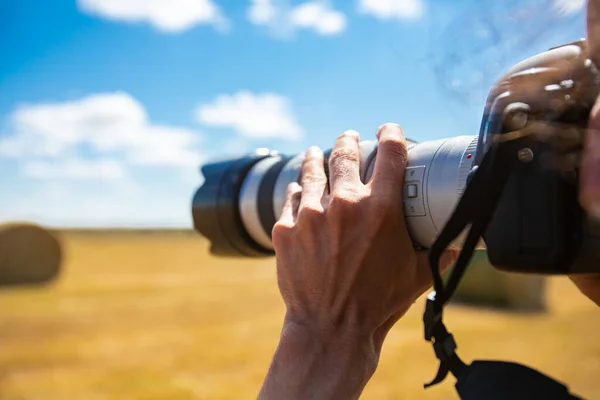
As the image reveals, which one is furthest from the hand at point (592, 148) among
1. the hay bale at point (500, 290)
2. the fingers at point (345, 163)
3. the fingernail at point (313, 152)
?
the hay bale at point (500, 290)

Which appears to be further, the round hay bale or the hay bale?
the round hay bale

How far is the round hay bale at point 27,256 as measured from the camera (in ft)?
23.3

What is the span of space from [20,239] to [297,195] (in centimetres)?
698

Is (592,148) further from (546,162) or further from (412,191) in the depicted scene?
(412,191)

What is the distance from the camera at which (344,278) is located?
32.9 inches

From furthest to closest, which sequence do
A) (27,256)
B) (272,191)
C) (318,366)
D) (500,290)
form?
1. (27,256)
2. (500,290)
3. (272,191)
4. (318,366)

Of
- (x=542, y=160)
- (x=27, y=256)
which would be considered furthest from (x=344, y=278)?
(x=27, y=256)

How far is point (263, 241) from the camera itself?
1374 mm

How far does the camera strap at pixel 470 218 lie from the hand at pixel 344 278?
0.13 meters

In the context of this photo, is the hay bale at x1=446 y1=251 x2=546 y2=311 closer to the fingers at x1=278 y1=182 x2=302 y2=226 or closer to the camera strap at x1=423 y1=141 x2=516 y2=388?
the fingers at x1=278 y1=182 x2=302 y2=226

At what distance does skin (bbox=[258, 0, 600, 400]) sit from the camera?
0.83 metres

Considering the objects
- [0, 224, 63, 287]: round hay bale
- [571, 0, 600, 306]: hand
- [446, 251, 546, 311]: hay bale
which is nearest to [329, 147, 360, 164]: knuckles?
[571, 0, 600, 306]: hand

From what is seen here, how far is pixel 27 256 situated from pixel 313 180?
6988 millimetres

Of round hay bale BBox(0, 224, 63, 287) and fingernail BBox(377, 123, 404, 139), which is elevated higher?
fingernail BBox(377, 123, 404, 139)
